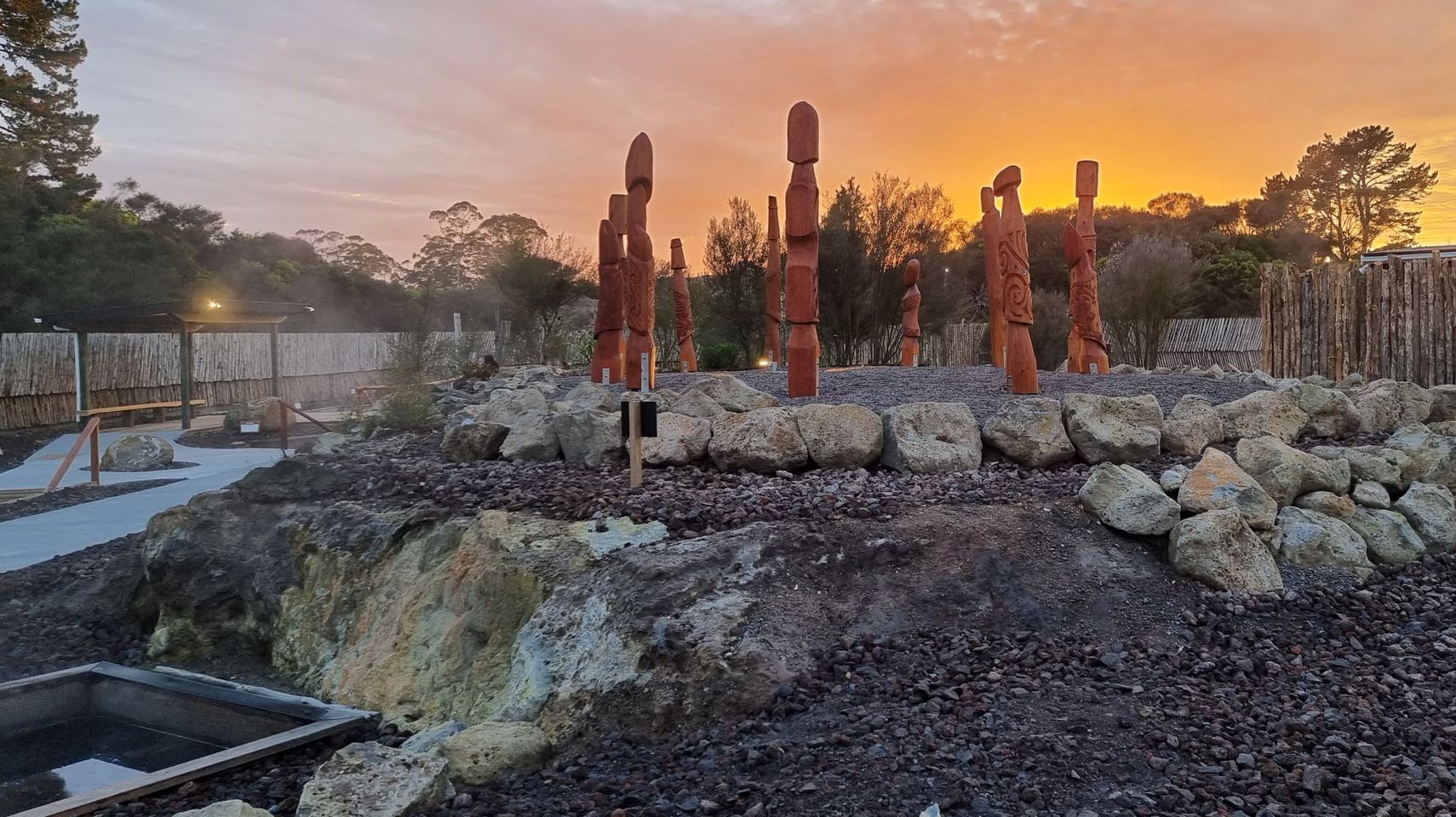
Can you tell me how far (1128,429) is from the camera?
608 cm

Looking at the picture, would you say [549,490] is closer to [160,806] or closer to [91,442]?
[160,806]

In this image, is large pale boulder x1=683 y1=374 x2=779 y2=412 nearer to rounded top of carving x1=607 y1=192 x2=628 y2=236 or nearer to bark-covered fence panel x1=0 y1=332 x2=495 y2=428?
rounded top of carving x1=607 y1=192 x2=628 y2=236

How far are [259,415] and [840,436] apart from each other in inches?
538

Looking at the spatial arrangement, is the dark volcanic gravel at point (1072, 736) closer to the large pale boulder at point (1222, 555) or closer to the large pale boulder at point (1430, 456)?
the large pale boulder at point (1222, 555)

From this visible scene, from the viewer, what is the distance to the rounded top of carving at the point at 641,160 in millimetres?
10484

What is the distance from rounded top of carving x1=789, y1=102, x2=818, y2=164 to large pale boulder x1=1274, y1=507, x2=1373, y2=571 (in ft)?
15.7

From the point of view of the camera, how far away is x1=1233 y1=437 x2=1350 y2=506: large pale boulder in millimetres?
5465

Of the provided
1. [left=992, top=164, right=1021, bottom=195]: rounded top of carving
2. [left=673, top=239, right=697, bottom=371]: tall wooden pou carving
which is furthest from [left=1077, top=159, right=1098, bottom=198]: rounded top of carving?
[left=673, top=239, right=697, bottom=371]: tall wooden pou carving

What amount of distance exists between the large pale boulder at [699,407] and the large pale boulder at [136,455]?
9.61 meters

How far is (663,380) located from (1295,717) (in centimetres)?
882

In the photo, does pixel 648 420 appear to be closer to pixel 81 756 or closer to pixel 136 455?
pixel 81 756

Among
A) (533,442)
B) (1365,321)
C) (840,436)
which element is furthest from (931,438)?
(1365,321)

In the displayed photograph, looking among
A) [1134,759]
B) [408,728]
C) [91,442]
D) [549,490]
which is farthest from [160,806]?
[91,442]

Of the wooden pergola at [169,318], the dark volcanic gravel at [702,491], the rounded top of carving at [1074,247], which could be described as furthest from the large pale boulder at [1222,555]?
the wooden pergola at [169,318]
